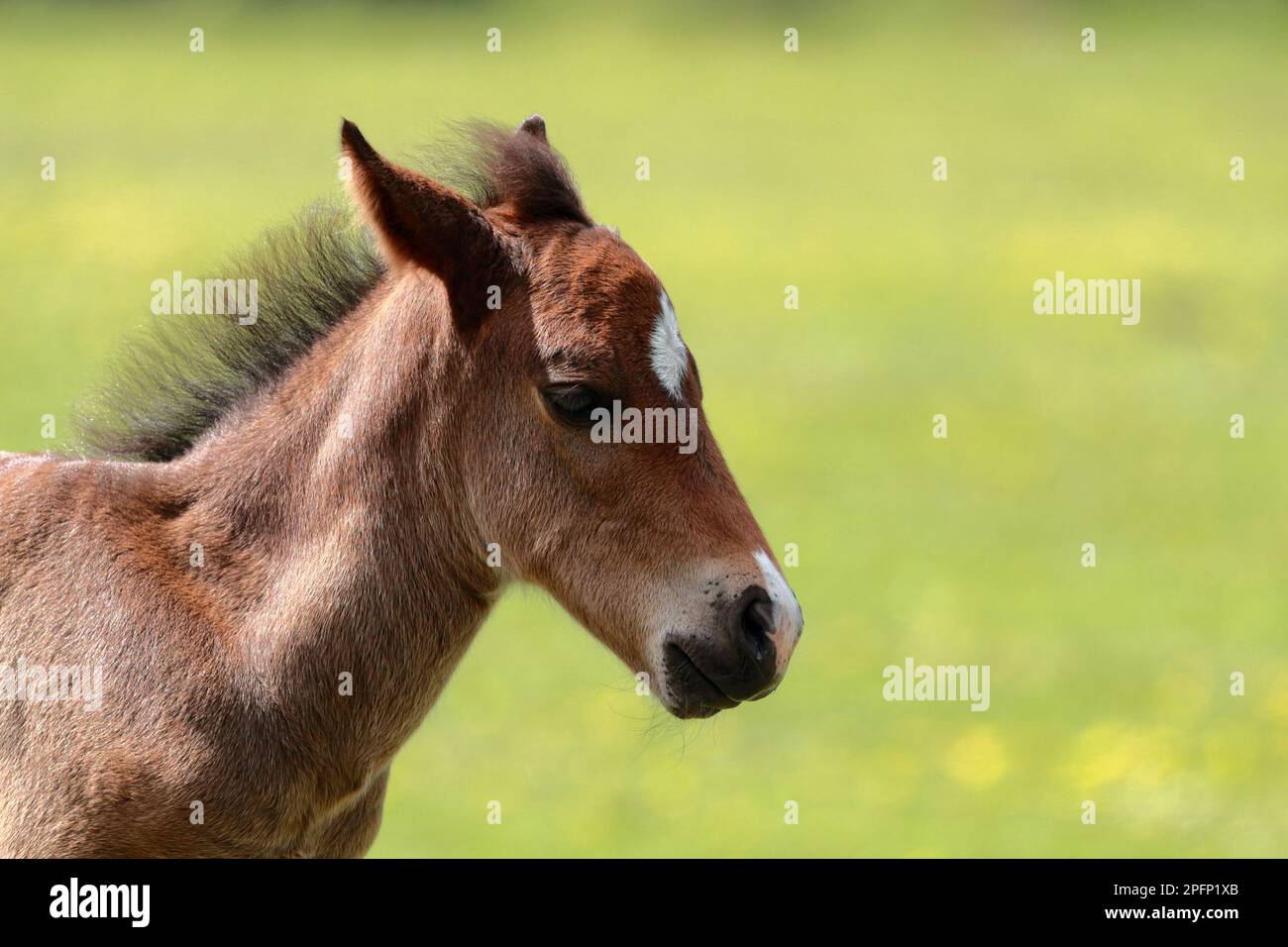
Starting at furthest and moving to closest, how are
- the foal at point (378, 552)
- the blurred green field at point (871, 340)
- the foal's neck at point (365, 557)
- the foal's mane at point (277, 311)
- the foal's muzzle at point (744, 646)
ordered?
1. the blurred green field at point (871, 340)
2. the foal's mane at point (277, 311)
3. the foal's neck at point (365, 557)
4. the foal at point (378, 552)
5. the foal's muzzle at point (744, 646)

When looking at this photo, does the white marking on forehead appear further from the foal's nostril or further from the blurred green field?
the blurred green field

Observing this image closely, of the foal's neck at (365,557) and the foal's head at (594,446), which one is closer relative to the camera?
the foal's head at (594,446)

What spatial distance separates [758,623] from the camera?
6.07 meters

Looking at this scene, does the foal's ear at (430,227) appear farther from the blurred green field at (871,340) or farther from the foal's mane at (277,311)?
the blurred green field at (871,340)

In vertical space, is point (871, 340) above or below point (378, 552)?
below

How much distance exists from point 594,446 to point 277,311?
1714 mm

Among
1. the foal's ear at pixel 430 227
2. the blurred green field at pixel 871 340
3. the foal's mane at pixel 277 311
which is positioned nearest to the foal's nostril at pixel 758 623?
the blurred green field at pixel 871 340

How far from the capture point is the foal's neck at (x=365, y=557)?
6465 millimetres

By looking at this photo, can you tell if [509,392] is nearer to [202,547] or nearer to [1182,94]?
[202,547]

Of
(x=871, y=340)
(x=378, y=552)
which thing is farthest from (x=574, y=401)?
(x=871, y=340)

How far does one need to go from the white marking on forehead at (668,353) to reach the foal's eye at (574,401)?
24 cm

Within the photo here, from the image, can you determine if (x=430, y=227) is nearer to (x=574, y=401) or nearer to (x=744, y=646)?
(x=574, y=401)

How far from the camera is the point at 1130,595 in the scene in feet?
86.2

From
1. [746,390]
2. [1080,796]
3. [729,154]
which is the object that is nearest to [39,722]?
[1080,796]
